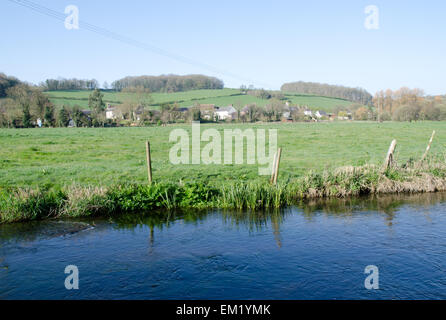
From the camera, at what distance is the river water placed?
8.41 meters

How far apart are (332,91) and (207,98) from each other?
5036cm

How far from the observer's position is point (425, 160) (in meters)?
19.7

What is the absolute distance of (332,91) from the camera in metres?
139

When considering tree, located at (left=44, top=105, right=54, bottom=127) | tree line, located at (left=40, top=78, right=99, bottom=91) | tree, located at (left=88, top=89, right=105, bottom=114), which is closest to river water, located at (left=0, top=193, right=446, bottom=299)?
tree, located at (left=44, top=105, right=54, bottom=127)

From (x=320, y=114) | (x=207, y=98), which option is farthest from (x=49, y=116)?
(x=320, y=114)

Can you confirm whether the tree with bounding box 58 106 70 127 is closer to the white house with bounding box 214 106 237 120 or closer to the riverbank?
the white house with bounding box 214 106 237 120

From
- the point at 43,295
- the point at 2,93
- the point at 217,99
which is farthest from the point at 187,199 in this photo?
the point at 217,99

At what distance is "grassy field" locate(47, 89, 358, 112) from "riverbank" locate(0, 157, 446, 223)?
81.0m

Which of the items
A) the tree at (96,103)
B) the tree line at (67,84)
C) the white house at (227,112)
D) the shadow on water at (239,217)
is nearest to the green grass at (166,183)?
the shadow on water at (239,217)

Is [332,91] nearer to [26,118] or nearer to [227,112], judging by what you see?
[227,112]

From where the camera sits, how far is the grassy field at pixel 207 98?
329ft

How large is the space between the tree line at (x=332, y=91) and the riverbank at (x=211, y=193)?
4815 inches

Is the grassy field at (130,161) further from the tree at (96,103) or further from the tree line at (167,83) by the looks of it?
the tree line at (167,83)
